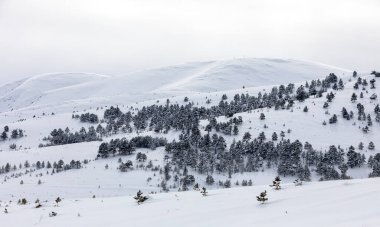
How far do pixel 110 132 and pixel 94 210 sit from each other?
9906 cm

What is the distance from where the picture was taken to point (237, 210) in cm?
2078

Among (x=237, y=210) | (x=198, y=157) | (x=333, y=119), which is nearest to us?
(x=237, y=210)

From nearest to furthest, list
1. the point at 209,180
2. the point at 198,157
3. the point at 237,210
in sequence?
1. the point at 237,210
2. the point at 209,180
3. the point at 198,157

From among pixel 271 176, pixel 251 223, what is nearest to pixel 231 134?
pixel 271 176

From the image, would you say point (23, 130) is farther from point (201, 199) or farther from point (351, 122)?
point (201, 199)

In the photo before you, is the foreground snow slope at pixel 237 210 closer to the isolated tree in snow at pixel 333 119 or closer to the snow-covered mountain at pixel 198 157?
the snow-covered mountain at pixel 198 157

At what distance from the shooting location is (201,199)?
25.9 meters

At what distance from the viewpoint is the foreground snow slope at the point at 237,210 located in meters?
16.2

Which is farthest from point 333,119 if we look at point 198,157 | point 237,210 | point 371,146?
point 237,210

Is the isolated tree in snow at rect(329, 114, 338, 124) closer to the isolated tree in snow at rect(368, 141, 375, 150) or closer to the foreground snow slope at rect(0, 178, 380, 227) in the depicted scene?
the isolated tree in snow at rect(368, 141, 375, 150)

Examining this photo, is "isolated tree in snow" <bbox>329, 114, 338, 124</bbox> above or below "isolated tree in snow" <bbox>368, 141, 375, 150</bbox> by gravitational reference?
above

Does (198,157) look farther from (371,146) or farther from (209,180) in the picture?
(371,146)

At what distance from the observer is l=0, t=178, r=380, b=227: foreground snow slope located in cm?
1625

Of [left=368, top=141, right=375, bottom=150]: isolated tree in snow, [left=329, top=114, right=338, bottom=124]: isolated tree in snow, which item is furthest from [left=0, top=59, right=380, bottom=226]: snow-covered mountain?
[left=329, top=114, right=338, bottom=124]: isolated tree in snow
